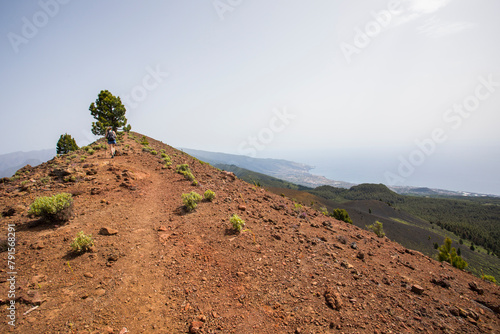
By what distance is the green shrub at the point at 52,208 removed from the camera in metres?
6.43

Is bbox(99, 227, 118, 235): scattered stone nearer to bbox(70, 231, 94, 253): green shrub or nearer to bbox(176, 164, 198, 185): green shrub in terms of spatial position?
bbox(70, 231, 94, 253): green shrub

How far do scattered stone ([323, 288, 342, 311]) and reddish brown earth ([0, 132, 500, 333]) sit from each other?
3cm

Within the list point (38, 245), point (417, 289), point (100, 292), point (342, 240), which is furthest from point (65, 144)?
point (417, 289)

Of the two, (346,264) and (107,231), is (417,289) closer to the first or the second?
(346,264)

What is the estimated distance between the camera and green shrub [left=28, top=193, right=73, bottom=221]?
21.1 ft

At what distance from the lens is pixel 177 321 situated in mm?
4051

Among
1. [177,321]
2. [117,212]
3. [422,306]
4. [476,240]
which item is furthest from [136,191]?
[476,240]

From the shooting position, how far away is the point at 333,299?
4.96 m

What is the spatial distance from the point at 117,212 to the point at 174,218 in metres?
2.28

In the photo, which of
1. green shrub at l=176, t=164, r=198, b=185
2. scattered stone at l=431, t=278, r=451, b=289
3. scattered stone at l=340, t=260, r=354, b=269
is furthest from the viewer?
green shrub at l=176, t=164, r=198, b=185

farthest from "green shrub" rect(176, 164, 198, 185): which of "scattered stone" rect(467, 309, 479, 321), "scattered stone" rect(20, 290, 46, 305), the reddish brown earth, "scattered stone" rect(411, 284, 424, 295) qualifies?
"scattered stone" rect(467, 309, 479, 321)

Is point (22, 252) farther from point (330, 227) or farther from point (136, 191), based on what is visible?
point (330, 227)

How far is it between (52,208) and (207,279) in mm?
6010

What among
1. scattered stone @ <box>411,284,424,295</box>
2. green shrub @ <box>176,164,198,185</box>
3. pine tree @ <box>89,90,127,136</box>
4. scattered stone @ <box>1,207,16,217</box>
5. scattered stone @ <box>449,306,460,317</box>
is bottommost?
scattered stone @ <box>1,207,16,217</box>
